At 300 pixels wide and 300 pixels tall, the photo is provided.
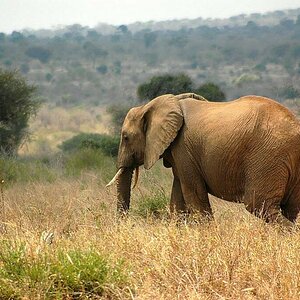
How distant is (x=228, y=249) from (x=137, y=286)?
0.65 m

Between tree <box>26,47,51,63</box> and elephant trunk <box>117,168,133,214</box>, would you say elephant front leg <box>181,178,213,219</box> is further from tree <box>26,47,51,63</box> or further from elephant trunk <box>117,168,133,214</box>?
tree <box>26,47,51,63</box>

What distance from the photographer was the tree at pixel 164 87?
2203 cm

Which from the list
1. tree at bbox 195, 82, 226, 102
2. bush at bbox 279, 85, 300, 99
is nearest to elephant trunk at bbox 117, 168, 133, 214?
tree at bbox 195, 82, 226, 102

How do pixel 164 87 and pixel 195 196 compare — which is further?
pixel 164 87

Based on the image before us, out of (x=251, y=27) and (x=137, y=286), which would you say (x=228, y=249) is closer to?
(x=137, y=286)

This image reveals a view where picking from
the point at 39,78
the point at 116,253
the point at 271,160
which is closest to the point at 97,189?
the point at 271,160

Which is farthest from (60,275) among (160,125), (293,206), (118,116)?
(118,116)

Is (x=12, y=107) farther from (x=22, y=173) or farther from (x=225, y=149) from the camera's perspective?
(x=225, y=149)

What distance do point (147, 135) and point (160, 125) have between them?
32 cm

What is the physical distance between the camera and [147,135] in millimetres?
7688

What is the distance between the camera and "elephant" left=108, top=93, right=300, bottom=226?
6.39 m

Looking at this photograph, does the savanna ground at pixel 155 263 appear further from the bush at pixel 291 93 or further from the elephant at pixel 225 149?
the bush at pixel 291 93

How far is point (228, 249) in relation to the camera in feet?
16.3

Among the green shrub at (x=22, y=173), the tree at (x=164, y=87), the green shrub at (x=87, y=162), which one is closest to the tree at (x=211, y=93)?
the tree at (x=164, y=87)
